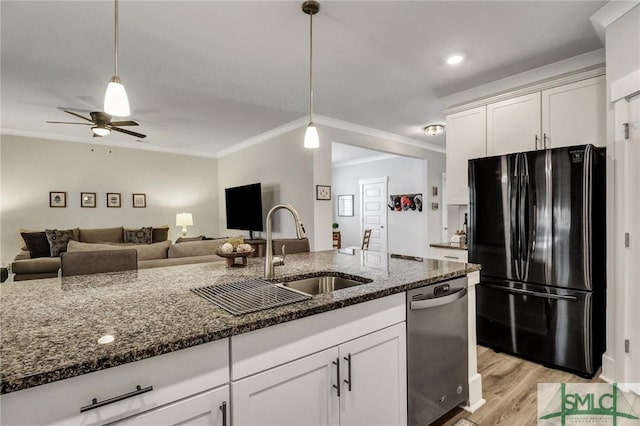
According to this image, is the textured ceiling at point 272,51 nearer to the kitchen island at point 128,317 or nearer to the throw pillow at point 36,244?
the kitchen island at point 128,317

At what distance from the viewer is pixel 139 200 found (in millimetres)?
6422

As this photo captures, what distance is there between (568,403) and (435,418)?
1.06 metres

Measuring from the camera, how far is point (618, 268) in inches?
85.3

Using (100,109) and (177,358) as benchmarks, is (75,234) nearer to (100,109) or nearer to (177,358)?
(100,109)

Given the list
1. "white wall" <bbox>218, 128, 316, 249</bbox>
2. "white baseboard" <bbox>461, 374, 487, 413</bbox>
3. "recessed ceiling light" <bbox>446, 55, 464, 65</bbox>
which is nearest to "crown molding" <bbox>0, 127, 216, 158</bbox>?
"white wall" <bbox>218, 128, 316, 249</bbox>

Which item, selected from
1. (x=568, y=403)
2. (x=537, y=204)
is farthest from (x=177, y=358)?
(x=537, y=204)

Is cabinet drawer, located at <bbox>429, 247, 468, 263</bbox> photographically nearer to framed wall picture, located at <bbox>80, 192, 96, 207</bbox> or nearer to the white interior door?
the white interior door

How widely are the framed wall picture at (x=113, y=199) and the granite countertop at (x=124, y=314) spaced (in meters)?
5.20

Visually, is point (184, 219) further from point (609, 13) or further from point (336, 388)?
point (609, 13)

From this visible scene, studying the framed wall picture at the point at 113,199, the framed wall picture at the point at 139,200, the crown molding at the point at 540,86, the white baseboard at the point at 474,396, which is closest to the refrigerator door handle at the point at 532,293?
the white baseboard at the point at 474,396

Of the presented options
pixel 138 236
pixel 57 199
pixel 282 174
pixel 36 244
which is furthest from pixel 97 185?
pixel 282 174

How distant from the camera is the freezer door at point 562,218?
7.52ft

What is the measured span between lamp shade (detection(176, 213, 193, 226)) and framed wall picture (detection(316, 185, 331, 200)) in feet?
11.0

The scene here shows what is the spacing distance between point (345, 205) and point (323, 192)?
4179 mm
